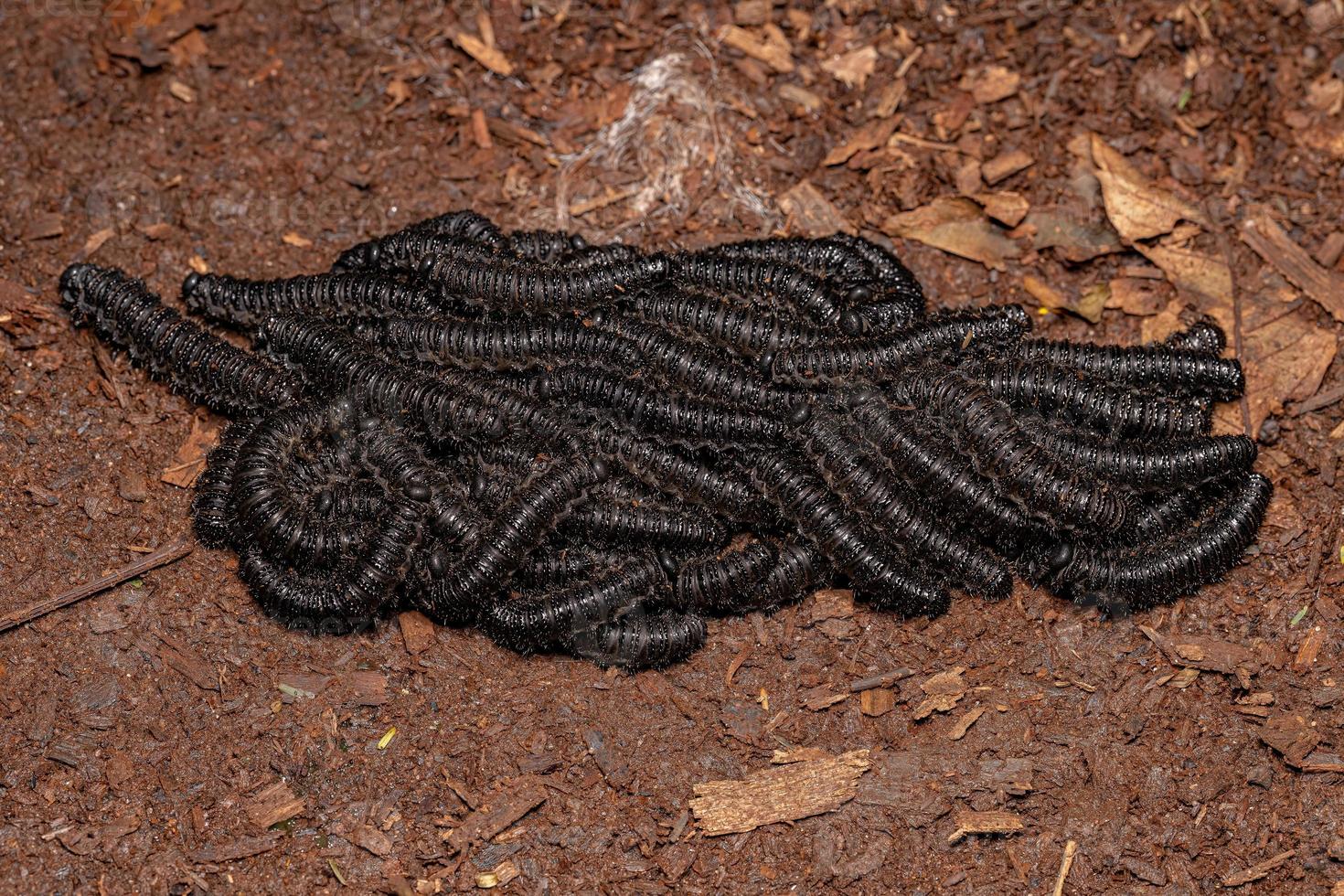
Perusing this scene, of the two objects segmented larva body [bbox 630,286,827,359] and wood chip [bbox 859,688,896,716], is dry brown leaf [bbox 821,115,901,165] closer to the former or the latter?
segmented larva body [bbox 630,286,827,359]

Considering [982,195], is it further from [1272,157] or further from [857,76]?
[1272,157]

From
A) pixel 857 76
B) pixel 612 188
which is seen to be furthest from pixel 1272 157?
pixel 612 188

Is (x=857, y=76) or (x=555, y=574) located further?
(x=857, y=76)

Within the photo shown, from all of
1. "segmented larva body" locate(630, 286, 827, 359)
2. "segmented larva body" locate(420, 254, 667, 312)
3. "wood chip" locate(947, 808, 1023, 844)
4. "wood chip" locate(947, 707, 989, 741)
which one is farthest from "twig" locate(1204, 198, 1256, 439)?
"segmented larva body" locate(420, 254, 667, 312)

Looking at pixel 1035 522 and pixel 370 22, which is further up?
pixel 370 22

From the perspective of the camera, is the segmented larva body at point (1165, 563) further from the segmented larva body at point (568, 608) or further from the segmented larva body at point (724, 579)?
the segmented larva body at point (568, 608)

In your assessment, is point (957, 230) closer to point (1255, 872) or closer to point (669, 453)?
point (669, 453)
